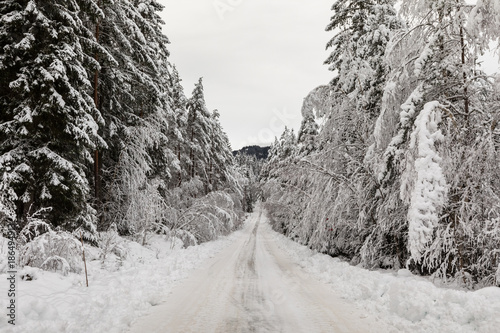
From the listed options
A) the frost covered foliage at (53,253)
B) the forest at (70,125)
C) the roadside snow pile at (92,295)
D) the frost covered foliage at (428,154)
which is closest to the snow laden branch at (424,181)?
the frost covered foliage at (428,154)

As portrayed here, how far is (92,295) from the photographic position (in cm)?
660

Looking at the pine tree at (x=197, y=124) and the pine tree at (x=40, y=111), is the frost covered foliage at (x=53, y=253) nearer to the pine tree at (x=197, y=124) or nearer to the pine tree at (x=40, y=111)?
the pine tree at (x=40, y=111)

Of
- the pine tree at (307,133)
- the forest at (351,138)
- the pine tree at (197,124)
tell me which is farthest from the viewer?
the pine tree at (197,124)

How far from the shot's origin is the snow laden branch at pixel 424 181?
631cm

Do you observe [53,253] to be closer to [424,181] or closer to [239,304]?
[239,304]

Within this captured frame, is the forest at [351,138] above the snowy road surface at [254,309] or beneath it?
above

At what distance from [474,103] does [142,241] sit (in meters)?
14.0

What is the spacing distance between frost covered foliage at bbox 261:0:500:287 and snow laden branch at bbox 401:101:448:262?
0.02 meters

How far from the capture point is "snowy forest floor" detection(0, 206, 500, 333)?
507 cm

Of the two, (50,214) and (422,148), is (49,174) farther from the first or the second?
(422,148)

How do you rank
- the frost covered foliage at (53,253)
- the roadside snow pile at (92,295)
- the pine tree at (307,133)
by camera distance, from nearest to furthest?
the roadside snow pile at (92,295) → the frost covered foliage at (53,253) → the pine tree at (307,133)

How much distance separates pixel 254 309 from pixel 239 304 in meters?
0.52

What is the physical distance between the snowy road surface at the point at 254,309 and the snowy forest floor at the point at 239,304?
2 cm

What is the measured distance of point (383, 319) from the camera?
581 cm
